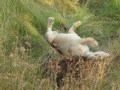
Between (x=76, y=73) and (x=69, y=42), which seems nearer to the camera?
(x=76, y=73)

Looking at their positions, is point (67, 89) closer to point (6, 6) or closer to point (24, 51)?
point (24, 51)

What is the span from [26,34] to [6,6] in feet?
1.25

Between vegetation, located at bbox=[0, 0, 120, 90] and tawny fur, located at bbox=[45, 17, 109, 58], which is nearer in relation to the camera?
vegetation, located at bbox=[0, 0, 120, 90]

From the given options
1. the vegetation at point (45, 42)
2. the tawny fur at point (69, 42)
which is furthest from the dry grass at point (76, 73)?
the tawny fur at point (69, 42)

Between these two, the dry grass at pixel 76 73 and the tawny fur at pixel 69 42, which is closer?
the dry grass at pixel 76 73

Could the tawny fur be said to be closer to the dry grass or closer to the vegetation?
the vegetation

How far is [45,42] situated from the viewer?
5391 mm

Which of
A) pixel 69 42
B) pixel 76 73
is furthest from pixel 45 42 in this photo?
pixel 76 73

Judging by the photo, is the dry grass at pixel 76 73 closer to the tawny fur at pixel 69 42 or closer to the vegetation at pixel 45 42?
the vegetation at pixel 45 42

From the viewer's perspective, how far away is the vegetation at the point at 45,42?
15.0ft

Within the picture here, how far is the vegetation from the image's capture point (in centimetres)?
457

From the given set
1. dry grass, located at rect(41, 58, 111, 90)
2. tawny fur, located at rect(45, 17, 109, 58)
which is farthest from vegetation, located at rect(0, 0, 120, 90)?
tawny fur, located at rect(45, 17, 109, 58)

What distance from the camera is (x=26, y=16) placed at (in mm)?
5516

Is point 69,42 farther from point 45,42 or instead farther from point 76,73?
point 76,73
